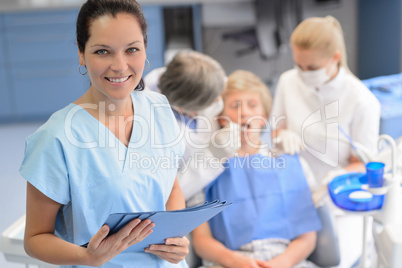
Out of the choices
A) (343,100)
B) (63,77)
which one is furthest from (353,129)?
(63,77)

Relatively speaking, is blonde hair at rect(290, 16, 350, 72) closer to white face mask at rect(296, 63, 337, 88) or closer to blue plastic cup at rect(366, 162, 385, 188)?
white face mask at rect(296, 63, 337, 88)

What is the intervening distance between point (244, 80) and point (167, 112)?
84 centimetres

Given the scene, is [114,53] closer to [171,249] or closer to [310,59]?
[171,249]

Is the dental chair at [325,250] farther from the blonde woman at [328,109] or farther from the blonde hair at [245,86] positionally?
the blonde hair at [245,86]

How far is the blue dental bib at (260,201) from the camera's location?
1.70 metres

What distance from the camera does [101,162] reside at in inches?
35.9

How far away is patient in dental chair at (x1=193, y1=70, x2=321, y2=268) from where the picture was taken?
1661mm

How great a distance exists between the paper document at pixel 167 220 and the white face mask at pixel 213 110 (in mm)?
832

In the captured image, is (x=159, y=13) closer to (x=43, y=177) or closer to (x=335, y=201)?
(x=335, y=201)

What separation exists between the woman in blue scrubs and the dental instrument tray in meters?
0.64

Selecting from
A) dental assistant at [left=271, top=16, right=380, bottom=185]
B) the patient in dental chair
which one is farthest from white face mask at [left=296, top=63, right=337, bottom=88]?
the patient in dental chair

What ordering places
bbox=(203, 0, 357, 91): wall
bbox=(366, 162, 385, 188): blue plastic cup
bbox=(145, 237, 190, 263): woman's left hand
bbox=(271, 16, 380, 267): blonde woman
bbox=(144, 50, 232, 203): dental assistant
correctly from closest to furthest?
1. bbox=(145, 237, 190, 263): woman's left hand
2. bbox=(366, 162, 385, 188): blue plastic cup
3. bbox=(144, 50, 232, 203): dental assistant
4. bbox=(271, 16, 380, 267): blonde woman
5. bbox=(203, 0, 357, 91): wall

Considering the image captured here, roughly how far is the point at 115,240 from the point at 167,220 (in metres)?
0.09

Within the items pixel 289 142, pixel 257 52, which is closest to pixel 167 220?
pixel 289 142
